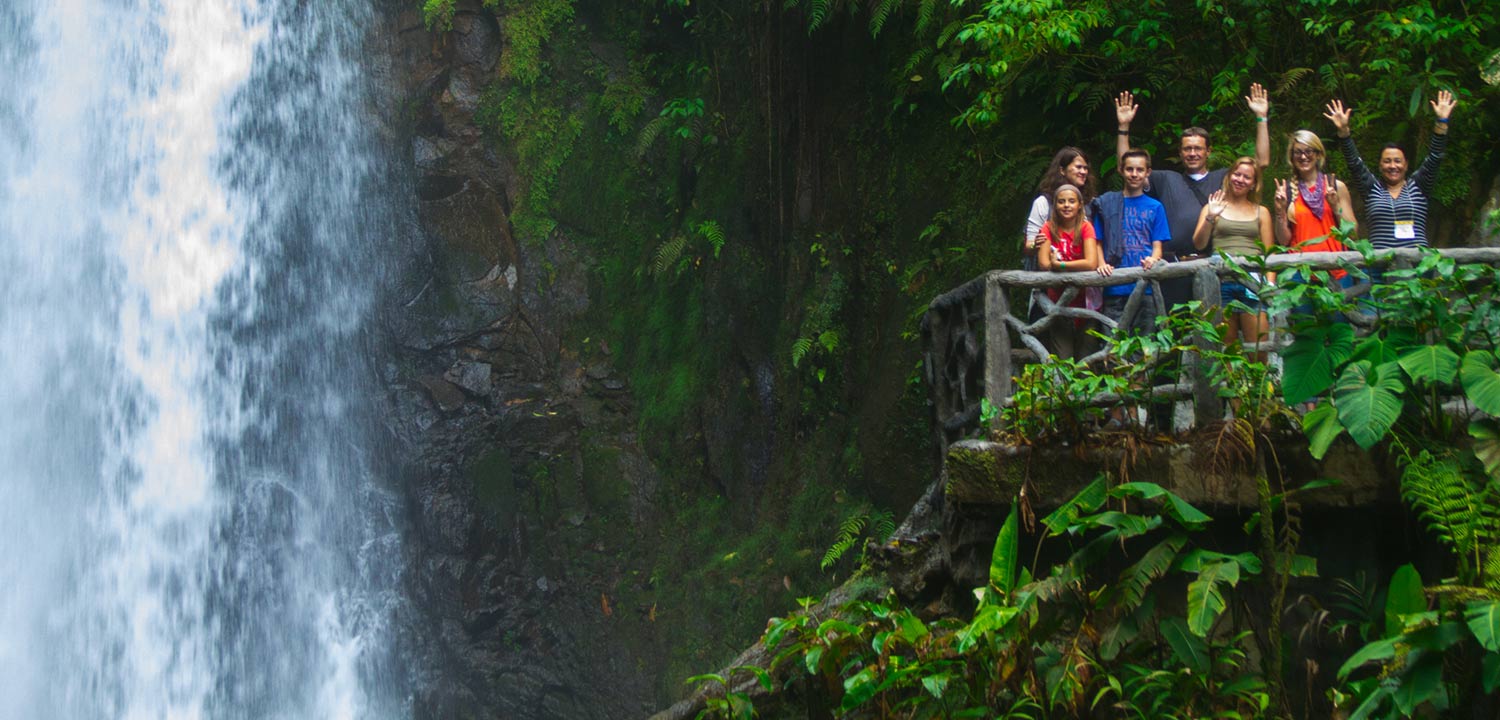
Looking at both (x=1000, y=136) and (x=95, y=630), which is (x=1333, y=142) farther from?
(x=95, y=630)

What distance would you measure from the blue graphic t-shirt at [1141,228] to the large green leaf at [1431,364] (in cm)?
184

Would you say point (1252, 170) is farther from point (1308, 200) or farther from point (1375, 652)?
point (1375, 652)

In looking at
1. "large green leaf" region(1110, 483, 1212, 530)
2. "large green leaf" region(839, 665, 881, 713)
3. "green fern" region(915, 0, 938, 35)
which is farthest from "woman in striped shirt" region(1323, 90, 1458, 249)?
"green fern" region(915, 0, 938, 35)

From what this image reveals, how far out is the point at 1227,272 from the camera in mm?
4906

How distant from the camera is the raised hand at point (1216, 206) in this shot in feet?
18.5

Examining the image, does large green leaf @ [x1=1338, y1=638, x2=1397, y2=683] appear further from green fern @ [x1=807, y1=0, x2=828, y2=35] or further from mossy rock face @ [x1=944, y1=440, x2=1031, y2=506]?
green fern @ [x1=807, y1=0, x2=828, y2=35]

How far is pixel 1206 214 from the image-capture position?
5656 millimetres

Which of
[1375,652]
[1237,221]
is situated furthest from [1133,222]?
[1375,652]

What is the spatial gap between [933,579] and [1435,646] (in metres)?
2.40

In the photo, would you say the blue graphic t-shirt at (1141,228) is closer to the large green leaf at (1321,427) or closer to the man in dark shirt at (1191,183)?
the man in dark shirt at (1191,183)

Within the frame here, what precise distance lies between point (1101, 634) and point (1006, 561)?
0.45 m

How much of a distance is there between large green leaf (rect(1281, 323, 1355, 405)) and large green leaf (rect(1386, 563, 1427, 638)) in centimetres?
67

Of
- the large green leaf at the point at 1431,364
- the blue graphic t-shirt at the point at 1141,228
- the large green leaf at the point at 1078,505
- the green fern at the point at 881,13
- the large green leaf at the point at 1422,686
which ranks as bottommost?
the large green leaf at the point at 1422,686

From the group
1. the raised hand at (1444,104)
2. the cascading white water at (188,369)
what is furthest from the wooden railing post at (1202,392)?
the cascading white water at (188,369)
